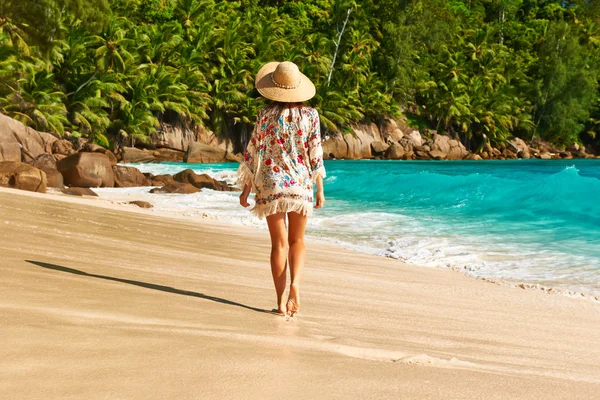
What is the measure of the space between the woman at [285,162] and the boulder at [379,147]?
161 feet

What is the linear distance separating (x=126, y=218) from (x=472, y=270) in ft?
15.7

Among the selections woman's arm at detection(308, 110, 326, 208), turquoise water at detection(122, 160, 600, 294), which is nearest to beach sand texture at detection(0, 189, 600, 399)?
woman's arm at detection(308, 110, 326, 208)

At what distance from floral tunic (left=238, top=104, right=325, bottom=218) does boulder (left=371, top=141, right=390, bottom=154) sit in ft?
161

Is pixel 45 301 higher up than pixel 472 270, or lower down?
higher up

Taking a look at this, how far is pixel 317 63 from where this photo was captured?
52.8 metres

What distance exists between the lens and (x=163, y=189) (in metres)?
19.0

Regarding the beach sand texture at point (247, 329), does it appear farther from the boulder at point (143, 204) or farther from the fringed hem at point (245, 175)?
the boulder at point (143, 204)

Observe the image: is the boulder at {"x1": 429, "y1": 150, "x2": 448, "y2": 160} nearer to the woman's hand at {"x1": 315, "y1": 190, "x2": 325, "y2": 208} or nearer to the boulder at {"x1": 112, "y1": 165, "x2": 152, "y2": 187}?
the boulder at {"x1": 112, "y1": 165, "x2": 152, "y2": 187}

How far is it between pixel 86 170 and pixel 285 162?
15761 millimetres

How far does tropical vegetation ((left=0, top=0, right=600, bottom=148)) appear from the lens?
36.3 m

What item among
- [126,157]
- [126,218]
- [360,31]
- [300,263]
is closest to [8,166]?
[126,218]

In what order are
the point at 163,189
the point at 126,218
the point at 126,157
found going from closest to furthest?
1. the point at 126,218
2. the point at 163,189
3. the point at 126,157

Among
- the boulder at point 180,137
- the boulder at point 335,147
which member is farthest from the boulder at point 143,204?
the boulder at point 335,147

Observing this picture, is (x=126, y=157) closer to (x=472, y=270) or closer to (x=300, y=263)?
(x=472, y=270)
